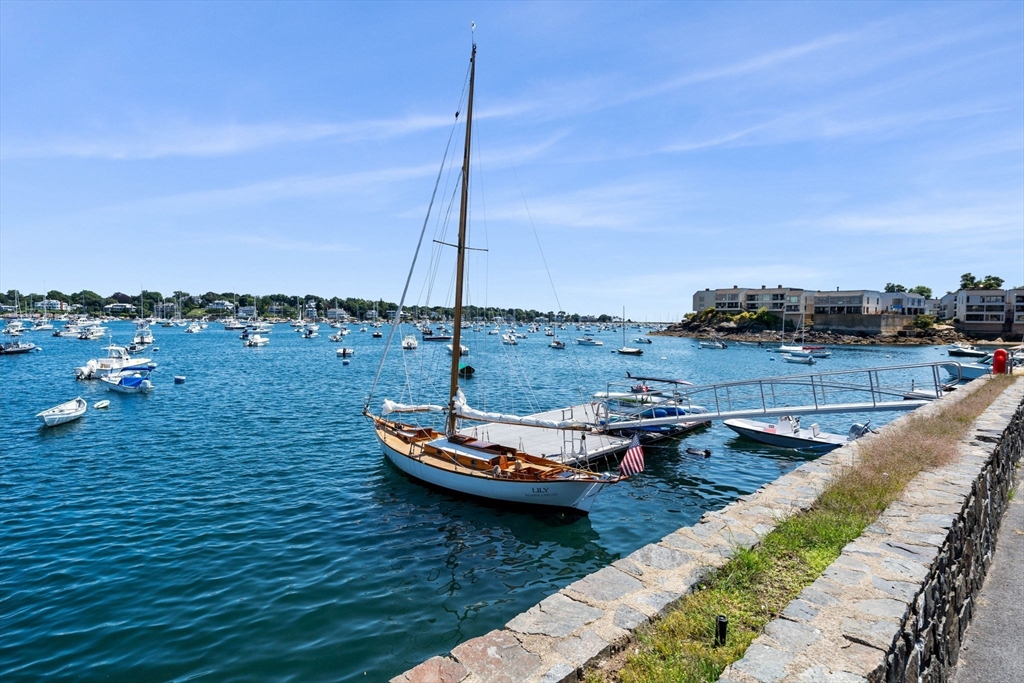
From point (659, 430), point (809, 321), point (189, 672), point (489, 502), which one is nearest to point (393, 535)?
point (489, 502)

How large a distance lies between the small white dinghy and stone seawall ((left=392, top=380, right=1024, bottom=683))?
3585cm

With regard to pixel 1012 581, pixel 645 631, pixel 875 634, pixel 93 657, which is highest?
pixel 875 634

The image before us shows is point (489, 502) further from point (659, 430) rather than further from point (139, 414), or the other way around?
point (139, 414)

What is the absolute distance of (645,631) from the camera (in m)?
5.17

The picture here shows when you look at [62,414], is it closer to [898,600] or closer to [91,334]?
[898,600]

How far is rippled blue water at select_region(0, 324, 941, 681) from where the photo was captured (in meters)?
10.0

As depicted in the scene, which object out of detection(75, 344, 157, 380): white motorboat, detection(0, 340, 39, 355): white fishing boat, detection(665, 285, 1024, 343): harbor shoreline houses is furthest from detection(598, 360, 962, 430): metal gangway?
detection(665, 285, 1024, 343): harbor shoreline houses

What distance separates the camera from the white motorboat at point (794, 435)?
2481 cm

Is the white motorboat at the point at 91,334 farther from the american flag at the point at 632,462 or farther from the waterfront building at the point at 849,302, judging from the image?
the waterfront building at the point at 849,302

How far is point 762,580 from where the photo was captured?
6008 millimetres

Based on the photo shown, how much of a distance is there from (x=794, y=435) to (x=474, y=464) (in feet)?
57.2

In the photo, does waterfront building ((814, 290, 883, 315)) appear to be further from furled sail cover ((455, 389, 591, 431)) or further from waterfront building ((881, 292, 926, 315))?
furled sail cover ((455, 389, 591, 431))

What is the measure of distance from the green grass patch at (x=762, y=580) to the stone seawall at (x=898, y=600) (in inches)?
12.9

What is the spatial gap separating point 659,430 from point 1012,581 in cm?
1933
